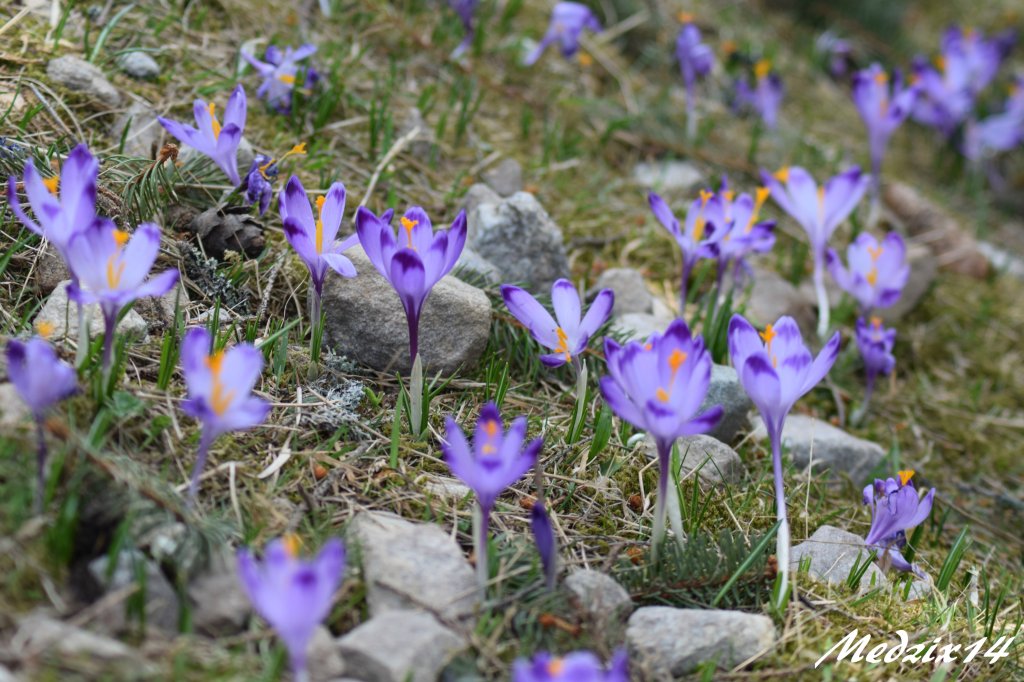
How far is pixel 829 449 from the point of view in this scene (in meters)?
2.59

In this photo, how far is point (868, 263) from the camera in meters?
2.95

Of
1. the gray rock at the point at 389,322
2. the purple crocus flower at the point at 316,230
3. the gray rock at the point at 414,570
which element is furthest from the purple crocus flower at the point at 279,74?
the gray rock at the point at 414,570

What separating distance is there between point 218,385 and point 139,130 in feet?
4.45

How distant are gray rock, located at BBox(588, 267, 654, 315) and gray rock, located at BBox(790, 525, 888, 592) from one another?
973 millimetres

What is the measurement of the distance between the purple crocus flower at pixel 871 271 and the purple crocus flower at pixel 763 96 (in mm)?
1456

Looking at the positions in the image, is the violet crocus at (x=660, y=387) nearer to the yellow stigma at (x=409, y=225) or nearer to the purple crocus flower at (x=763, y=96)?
the yellow stigma at (x=409, y=225)

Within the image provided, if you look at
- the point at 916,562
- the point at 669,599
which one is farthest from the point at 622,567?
the point at 916,562

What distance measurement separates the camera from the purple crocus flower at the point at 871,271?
2.93 m

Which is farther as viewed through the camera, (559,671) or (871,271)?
(871,271)

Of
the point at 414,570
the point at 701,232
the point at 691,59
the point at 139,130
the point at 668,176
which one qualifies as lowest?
the point at 668,176

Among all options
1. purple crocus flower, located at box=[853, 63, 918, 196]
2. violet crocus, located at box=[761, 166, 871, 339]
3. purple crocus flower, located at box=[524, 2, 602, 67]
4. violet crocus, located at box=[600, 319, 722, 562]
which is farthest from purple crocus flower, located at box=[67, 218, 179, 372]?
purple crocus flower, located at box=[853, 63, 918, 196]

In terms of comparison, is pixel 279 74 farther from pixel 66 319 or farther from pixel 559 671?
pixel 559 671

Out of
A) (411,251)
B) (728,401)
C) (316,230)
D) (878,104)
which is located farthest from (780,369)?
(878,104)

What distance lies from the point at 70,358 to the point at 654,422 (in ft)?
3.56
